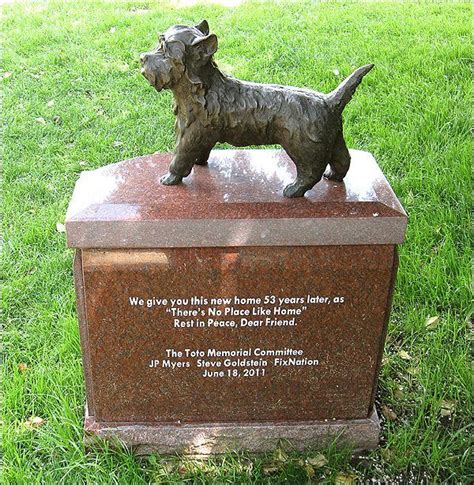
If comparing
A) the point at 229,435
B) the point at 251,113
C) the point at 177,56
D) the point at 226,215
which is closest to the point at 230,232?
the point at 226,215

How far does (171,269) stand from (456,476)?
1.63 metres

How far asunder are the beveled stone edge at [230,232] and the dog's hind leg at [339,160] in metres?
0.33

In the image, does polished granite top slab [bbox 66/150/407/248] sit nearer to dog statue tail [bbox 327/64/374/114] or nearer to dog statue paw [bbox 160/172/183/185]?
dog statue paw [bbox 160/172/183/185]

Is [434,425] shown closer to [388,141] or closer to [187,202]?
[187,202]

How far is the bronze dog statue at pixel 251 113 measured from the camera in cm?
275

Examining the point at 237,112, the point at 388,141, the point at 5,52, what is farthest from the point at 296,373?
the point at 5,52

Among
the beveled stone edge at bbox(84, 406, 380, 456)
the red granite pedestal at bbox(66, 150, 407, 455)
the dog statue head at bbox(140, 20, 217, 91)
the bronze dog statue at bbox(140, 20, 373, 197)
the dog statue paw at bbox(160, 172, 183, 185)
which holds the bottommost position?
the beveled stone edge at bbox(84, 406, 380, 456)

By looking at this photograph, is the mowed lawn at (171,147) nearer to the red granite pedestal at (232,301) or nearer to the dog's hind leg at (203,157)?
the red granite pedestal at (232,301)

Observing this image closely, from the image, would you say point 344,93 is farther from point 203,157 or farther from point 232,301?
point 232,301

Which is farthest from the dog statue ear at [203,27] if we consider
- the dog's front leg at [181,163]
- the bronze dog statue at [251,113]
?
the dog's front leg at [181,163]

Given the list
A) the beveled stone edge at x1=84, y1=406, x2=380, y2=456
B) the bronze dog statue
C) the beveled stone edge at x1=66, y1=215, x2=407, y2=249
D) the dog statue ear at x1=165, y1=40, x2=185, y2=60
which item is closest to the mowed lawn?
the beveled stone edge at x1=84, y1=406, x2=380, y2=456

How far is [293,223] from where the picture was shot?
9.08 feet

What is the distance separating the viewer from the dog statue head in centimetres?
265

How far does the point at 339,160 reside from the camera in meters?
2.97
